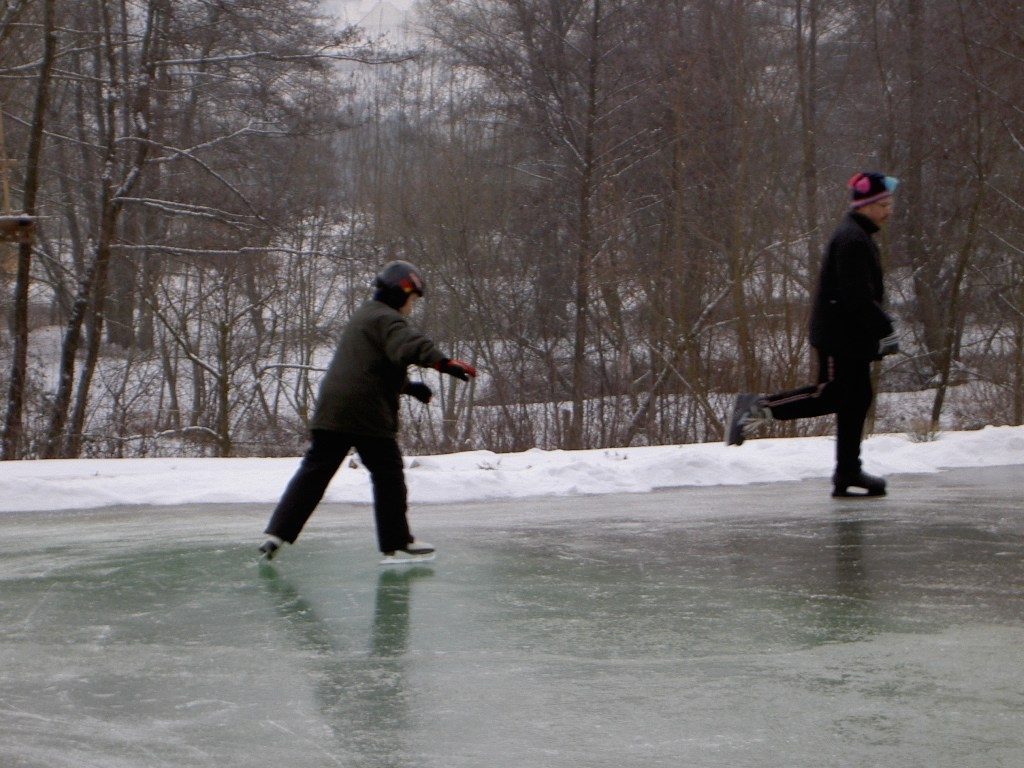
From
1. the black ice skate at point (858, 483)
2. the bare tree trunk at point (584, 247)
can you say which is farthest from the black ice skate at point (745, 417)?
the bare tree trunk at point (584, 247)

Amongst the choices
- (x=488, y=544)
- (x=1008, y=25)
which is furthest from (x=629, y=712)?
(x=1008, y=25)

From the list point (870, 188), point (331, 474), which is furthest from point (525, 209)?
point (331, 474)

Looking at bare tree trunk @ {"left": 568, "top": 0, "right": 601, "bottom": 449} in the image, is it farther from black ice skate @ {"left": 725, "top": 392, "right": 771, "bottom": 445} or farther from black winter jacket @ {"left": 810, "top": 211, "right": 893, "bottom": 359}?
black winter jacket @ {"left": 810, "top": 211, "right": 893, "bottom": 359}

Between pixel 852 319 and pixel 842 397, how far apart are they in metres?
0.47

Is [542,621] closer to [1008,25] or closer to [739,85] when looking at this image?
[739,85]

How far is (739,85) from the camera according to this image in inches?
819

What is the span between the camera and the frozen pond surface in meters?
3.30

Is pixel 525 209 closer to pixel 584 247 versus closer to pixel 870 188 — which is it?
pixel 584 247

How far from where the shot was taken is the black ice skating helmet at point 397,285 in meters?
6.17

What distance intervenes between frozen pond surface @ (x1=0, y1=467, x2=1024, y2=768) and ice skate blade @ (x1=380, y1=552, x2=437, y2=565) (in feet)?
0.32

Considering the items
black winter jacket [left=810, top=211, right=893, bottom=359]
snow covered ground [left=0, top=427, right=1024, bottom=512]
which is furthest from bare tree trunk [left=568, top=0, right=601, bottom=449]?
black winter jacket [left=810, top=211, right=893, bottom=359]

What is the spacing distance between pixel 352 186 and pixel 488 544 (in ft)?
76.9

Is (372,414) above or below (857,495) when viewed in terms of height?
above

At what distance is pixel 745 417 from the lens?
827 centimetres
